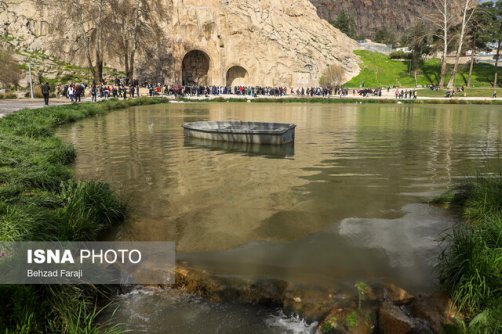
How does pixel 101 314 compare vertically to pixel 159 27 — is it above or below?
below

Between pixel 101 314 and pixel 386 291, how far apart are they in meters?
3.73

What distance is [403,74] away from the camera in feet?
241

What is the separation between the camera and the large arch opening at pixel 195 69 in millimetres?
67188

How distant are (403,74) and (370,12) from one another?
263 feet

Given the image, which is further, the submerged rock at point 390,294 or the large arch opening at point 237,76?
the large arch opening at point 237,76

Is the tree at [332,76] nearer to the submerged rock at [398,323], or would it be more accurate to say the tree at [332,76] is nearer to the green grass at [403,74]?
the green grass at [403,74]

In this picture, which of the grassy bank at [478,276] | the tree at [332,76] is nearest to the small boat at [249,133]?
the grassy bank at [478,276]

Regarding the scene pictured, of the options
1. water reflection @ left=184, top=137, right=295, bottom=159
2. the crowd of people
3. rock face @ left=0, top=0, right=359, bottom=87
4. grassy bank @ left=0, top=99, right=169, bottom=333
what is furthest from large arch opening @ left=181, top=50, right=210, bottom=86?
grassy bank @ left=0, top=99, right=169, bottom=333

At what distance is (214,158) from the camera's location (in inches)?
571

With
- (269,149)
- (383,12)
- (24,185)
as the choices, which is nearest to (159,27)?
(269,149)

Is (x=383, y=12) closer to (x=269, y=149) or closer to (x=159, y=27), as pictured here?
(x=159, y=27)

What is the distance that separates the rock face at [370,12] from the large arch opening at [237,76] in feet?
284

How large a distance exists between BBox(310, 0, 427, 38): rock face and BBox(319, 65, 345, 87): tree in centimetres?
8036

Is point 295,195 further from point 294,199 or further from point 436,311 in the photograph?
point 436,311
